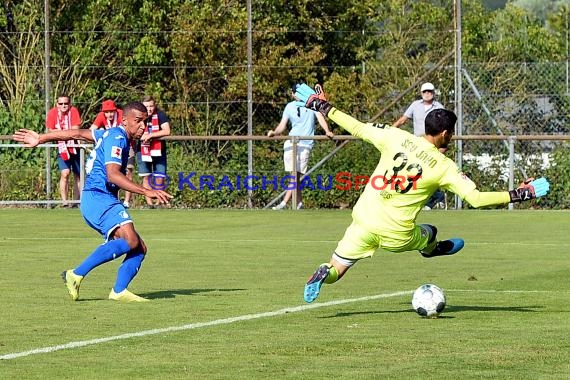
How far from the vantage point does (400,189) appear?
10.3m

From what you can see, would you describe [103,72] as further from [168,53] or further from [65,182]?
[65,182]

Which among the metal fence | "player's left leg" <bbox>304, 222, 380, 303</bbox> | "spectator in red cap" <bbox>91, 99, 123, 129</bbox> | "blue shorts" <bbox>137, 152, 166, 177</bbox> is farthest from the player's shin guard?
the metal fence

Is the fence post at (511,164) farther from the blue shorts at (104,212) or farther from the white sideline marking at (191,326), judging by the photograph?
the blue shorts at (104,212)

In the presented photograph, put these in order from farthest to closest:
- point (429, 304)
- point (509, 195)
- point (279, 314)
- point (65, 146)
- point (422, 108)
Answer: point (65, 146)
point (422, 108)
point (279, 314)
point (429, 304)
point (509, 195)

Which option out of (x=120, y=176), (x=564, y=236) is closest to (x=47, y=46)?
(x=564, y=236)

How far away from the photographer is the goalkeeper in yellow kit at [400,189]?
10219 millimetres

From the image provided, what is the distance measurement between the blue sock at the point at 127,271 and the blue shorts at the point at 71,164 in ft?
Result: 44.8

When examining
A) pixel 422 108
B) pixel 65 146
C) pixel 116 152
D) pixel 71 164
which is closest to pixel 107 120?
pixel 65 146

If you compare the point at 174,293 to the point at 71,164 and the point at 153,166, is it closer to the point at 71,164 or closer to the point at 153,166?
the point at 153,166

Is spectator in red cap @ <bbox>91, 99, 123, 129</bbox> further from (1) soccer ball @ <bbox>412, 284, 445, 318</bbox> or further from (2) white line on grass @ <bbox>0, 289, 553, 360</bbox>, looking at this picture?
(1) soccer ball @ <bbox>412, 284, 445, 318</bbox>

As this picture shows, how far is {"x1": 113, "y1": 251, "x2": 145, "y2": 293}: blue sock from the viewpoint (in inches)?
449

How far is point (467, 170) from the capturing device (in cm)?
2558

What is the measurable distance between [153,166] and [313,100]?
519 inches

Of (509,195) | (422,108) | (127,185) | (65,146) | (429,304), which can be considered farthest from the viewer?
(65,146)
